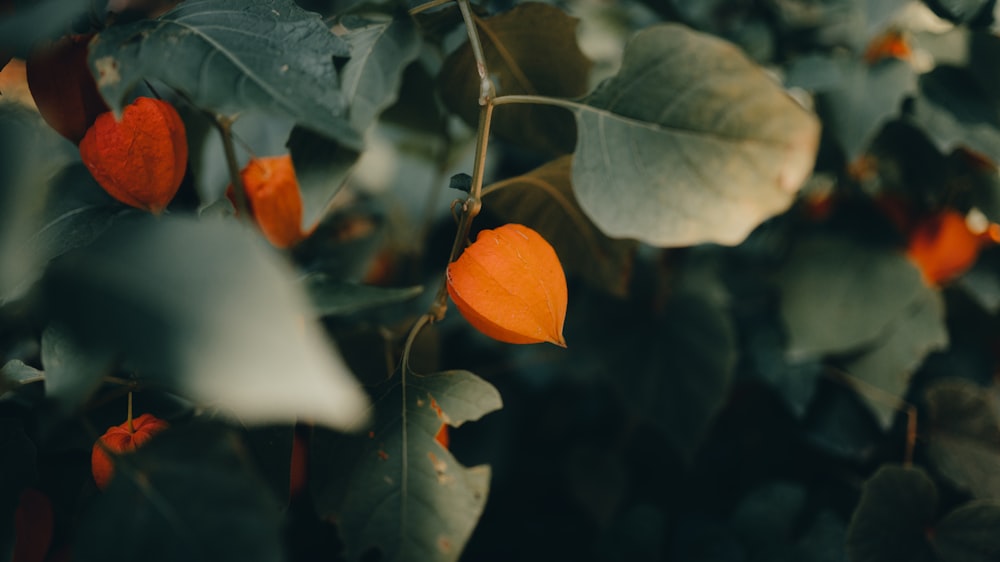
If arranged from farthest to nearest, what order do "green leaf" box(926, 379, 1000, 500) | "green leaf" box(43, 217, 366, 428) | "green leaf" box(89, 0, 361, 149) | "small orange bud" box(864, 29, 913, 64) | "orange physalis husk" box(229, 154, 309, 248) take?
"small orange bud" box(864, 29, 913, 64), "green leaf" box(926, 379, 1000, 500), "orange physalis husk" box(229, 154, 309, 248), "green leaf" box(89, 0, 361, 149), "green leaf" box(43, 217, 366, 428)

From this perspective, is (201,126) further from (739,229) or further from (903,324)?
(903,324)

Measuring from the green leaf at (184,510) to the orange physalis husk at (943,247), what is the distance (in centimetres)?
73

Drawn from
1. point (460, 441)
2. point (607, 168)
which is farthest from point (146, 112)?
point (460, 441)

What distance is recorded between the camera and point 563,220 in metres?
0.55

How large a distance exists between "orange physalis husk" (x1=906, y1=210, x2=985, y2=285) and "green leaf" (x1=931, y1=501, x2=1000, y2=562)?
271 millimetres

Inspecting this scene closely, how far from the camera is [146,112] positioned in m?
0.42

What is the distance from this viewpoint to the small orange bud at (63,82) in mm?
420

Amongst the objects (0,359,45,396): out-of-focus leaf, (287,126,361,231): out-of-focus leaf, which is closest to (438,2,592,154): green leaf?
(287,126,361,231): out-of-focus leaf

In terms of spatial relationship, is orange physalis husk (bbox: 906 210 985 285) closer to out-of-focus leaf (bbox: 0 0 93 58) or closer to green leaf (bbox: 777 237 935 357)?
green leaf (bbox: 777 237 935 357)

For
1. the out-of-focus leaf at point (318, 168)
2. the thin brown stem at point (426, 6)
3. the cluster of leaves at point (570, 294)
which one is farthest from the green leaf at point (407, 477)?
the thin brown stem at point (426, 6)

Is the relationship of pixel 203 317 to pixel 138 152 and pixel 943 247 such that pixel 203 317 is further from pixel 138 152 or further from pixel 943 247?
pixel 943 247

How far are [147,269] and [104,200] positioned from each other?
0.23 metres

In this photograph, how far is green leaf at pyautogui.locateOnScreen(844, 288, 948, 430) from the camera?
2.37 ft

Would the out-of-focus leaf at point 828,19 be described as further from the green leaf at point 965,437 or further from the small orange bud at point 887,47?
the green leaf at point 965,437
